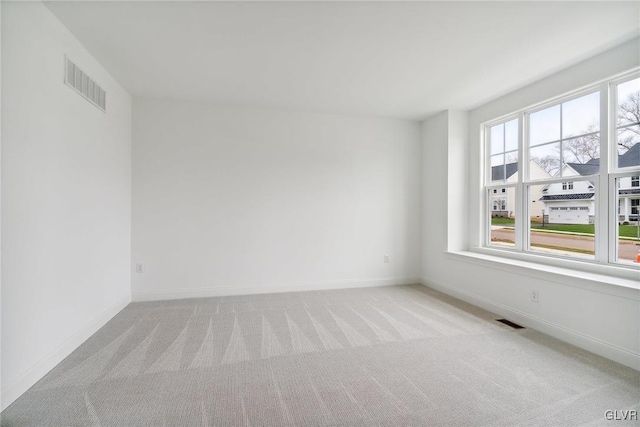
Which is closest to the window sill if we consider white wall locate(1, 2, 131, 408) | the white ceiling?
the white ceiling

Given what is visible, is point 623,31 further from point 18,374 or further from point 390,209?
point 18,374

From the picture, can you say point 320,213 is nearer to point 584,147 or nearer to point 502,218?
point 502,218

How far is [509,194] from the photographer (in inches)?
142

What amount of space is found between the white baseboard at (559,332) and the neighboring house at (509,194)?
117cm

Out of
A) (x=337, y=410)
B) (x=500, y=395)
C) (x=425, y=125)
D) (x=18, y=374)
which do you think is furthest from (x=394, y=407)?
(x=425, y=125)

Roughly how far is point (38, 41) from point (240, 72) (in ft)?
5.12

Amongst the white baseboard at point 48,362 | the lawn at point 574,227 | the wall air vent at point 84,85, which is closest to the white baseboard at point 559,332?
the lawn at point 574,227

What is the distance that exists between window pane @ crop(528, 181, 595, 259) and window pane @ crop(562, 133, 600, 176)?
0.44ft

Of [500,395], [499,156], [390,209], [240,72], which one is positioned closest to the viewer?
[500,395]

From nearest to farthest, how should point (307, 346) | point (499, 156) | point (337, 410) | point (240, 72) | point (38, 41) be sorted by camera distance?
1. point (337, 410)
2. point (38, 41)
3. point (307, 346)
4. point (240, 72)
5. point (499, 156)

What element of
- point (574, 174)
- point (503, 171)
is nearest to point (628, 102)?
point (574, 174)

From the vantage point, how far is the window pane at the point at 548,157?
3.08 meters

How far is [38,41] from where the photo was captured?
197 centimetres

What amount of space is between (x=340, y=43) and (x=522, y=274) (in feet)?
9.96
